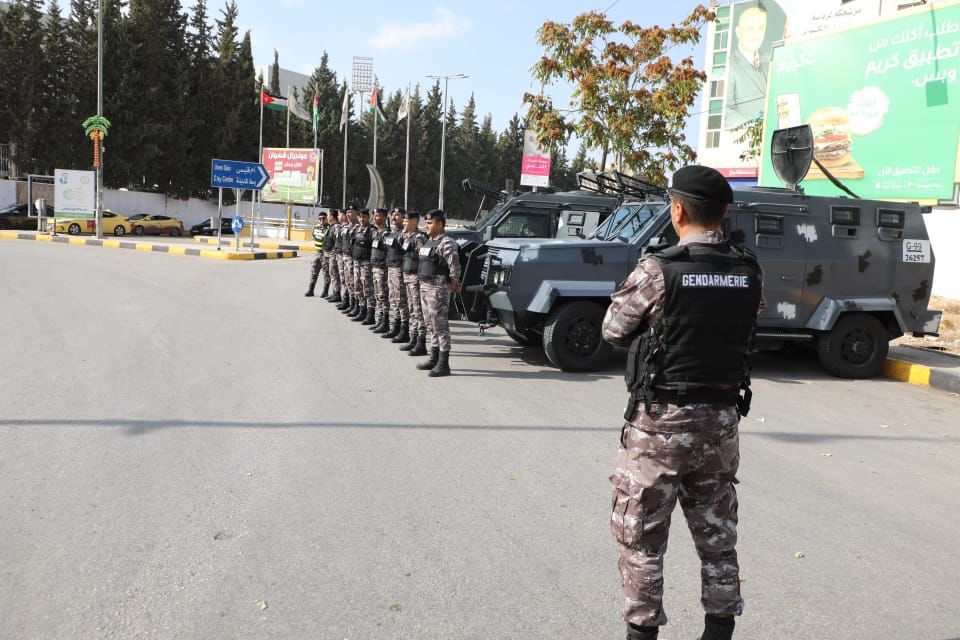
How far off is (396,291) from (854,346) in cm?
565

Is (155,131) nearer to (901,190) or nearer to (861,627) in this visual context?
(901,190)

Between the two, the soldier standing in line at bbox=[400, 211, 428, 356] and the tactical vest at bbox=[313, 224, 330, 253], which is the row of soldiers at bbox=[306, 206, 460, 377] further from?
the tactical vest at bbox=[313, 224, 330, 253]

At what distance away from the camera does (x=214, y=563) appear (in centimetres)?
342

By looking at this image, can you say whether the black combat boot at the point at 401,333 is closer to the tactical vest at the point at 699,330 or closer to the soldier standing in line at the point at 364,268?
the soldier standing in line at the point at 364,268

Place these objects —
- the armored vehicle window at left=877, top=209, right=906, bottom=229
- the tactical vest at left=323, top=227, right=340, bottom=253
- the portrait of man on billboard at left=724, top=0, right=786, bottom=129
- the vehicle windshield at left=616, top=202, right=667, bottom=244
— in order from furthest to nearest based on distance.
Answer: the portrait of man on billboard at left=724, top=0, right=786, bottom=129 → the tactical vest at left=323, top=227, right=340, bottom=253 → the armored vehicle window at left=877, top=209, right=906, bottom=229 → the vehicle windshield at left=616, top=202, right=667, bottom=244

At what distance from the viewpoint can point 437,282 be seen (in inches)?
328

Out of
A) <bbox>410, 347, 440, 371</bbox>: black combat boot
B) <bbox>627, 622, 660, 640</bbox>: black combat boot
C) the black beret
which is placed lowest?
<bbox>627, 622, 660, 640</bbox>: black combat boot

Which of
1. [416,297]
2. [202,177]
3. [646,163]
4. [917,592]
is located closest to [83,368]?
[416,297]

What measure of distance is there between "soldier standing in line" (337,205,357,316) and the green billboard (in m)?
Result: 10.6

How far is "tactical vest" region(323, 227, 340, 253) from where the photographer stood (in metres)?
13.4

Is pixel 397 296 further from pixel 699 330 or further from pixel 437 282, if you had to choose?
pixel 699 330

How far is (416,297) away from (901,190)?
11.4 metres

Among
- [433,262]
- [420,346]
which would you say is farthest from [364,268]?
[433,262]

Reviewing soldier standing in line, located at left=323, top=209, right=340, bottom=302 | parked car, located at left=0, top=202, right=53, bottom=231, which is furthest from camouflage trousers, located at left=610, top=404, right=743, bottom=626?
parked car, located at left=0, top=202, right=53, bottom=231
